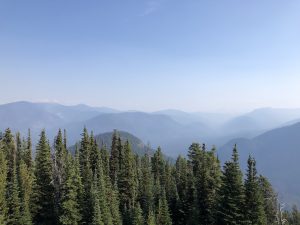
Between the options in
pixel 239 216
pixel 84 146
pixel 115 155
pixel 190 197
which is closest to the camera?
A: pixel 239 216

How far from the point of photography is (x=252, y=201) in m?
42.9

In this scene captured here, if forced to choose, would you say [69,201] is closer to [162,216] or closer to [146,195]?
[162,216]

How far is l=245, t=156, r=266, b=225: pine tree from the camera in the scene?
139 feet

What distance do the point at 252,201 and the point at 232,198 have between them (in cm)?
263

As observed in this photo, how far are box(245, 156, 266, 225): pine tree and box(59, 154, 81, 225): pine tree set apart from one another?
28678 mm

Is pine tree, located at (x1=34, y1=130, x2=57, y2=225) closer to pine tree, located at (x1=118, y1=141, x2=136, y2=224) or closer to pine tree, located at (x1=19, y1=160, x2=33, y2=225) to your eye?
pine tree, located at (x1=19, y1=160, x2=33, y2=225)

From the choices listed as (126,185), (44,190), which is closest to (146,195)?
(126,185)

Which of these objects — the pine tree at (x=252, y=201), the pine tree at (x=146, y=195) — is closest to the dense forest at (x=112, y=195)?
the pine tree at (x=252, y=201)

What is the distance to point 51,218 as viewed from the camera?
6341cm

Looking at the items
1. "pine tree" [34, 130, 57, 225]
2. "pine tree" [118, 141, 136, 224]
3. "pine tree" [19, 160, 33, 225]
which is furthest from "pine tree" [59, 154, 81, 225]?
"pine tree" [118, 141, 136, 224]

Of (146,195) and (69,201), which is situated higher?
(69,201)

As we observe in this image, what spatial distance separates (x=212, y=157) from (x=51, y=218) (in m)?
33.7

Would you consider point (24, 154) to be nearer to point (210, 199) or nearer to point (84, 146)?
point (84, 146)

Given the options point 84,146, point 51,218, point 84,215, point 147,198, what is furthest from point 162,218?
point 84,146
